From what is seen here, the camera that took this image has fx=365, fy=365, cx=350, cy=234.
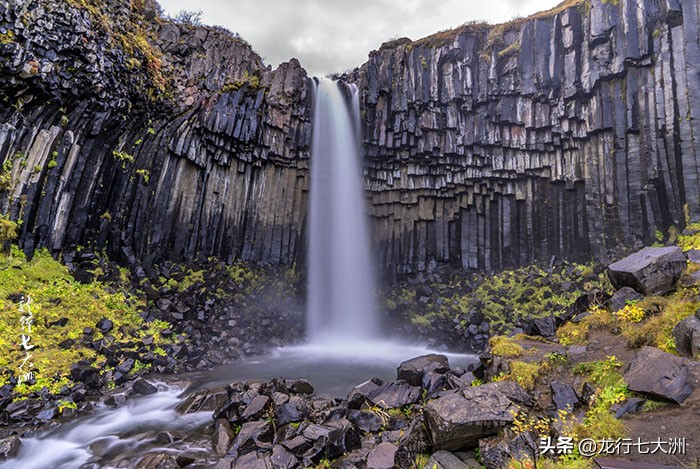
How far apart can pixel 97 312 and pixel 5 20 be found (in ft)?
35.7

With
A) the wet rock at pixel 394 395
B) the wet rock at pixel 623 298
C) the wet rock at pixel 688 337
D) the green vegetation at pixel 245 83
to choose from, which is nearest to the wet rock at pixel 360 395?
the wet rock at pixel 394 395

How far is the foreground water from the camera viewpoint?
7215 millimetres

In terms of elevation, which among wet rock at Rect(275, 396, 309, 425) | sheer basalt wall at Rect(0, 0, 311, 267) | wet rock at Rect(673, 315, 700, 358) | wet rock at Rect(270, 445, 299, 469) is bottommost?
Result: wet rock at Rect(270, 445, 299, 469)

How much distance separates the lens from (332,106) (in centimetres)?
2492

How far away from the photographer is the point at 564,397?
564 cm

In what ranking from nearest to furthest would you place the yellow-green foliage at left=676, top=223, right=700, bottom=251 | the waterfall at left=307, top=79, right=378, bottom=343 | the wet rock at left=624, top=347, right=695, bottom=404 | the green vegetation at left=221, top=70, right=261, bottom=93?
1. the wet rock at left=624, top=347, right=695, bottom=404
2. the yellow-green foliage at left=676, top=223, right=700, bottom=251
3. the green vegetation at left=221, top=70, right=261, bottom=93
4. the waterfall at left=307, top=79, right=378, bottom=343

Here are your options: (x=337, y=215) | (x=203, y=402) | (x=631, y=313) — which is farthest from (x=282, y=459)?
(x=337, y=215)

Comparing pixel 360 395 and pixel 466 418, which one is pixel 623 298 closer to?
pixel 466 418

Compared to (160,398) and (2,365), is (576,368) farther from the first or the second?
(2,365)

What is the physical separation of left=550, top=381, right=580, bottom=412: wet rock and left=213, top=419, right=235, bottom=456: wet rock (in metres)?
5.96

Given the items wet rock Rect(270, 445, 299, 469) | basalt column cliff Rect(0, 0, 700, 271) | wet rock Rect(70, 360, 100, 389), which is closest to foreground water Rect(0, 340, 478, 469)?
wet rock Rect(70, 360, 100, 389)

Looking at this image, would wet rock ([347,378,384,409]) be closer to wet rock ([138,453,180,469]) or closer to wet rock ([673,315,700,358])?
wet rock ([138,453,180,469])

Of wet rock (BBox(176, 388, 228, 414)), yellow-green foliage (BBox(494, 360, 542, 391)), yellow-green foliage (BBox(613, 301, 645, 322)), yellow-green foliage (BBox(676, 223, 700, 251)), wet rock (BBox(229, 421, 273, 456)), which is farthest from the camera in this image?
yellow-green foliage (BBox(676, 223, 700, 251))

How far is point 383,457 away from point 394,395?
248 cm
